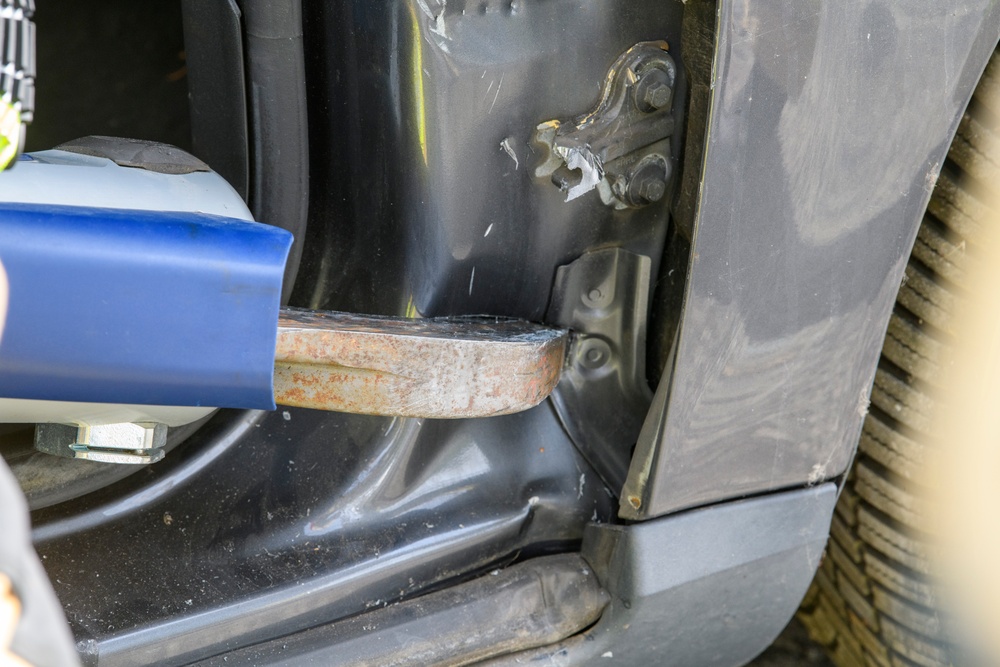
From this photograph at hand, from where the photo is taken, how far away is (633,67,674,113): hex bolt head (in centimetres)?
84

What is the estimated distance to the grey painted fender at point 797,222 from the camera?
2.57 feet

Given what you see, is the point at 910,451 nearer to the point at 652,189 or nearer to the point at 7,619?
the point at 652,189

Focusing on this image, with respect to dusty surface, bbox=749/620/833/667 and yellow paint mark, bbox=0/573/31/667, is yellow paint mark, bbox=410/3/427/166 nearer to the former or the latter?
yellow paint mark, bbox=0/573/31/667

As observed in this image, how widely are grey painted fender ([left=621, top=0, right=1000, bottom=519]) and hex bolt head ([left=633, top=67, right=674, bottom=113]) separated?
81mm

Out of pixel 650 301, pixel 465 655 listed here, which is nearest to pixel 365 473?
pixel 465 655

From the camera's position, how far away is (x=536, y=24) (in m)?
0.81

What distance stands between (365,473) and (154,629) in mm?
240

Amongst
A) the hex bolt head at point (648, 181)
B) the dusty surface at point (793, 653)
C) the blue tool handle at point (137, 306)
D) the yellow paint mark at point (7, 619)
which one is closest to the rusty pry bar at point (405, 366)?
the blue tool handle at point (137, 306)

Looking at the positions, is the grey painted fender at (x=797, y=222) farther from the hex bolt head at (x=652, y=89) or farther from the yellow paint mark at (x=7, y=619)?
the yellow paint mark at (x=7, y=619)

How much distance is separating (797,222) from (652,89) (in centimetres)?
17

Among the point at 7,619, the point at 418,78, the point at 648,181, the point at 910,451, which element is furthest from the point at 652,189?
the point at 7,619

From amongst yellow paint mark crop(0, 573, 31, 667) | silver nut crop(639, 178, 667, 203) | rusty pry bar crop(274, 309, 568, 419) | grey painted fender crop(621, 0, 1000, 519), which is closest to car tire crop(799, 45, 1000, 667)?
grey painted fender crop(621, 0, 1000, 519)

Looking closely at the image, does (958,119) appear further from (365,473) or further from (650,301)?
(365,473)

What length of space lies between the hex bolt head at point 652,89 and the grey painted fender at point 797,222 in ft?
0.26
